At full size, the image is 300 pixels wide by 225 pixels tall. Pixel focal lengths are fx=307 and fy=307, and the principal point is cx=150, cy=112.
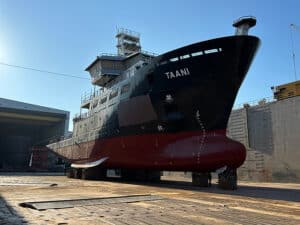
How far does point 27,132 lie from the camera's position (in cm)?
6100

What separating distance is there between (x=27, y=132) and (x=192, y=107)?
174 ft

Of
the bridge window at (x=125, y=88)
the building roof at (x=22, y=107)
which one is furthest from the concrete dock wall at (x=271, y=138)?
the building roof at (x=22, y=107)

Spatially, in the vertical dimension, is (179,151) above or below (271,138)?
below

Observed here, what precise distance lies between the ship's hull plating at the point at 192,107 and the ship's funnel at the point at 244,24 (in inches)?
19.3

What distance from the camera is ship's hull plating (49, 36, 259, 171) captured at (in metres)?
14.4

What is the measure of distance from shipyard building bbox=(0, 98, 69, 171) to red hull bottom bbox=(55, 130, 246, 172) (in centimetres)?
3066

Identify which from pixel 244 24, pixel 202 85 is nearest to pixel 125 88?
pixel 202 85

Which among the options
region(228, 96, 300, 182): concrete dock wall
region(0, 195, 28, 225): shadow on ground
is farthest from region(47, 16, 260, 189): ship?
region(228, 96, 300, 182): concrete dock wall

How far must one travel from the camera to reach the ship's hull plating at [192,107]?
1439 cm

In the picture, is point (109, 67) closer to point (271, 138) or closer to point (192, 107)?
point (192, 107)

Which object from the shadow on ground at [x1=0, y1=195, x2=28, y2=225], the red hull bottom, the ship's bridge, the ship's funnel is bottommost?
the shadow on ground at [x1=0, y1=195, x2=28, y2=225]

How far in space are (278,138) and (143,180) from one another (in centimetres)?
1193

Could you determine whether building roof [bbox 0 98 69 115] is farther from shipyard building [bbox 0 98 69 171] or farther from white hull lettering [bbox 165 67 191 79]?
white hull lettering [bbox 165 67 191 79]

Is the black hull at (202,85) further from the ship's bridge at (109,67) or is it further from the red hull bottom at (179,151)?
the ship's bridge at (109,67)
